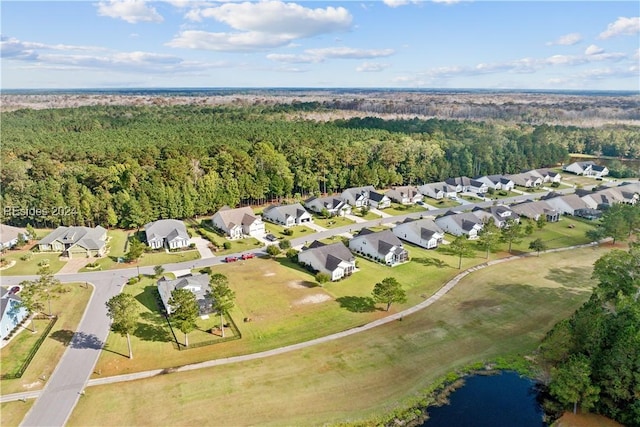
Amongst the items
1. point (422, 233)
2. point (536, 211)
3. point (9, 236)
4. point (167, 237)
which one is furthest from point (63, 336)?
point (536, 211)

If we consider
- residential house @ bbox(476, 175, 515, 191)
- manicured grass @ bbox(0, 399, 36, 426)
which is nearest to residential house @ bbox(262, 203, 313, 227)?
manicured grass @ bbox(0, 399, 36, 426)

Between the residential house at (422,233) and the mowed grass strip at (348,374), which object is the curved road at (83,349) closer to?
the mowed grass strip at (348,374)

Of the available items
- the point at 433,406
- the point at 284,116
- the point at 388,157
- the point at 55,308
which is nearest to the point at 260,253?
the point at 55,308

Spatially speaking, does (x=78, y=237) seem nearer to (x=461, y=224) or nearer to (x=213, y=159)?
(x=213, y=159)

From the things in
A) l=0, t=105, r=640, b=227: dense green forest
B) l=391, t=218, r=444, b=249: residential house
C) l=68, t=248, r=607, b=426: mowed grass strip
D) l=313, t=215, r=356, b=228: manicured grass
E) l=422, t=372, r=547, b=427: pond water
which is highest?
l=0, t=105, r=640, b=227: dense green forest

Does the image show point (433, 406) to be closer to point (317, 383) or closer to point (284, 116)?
point (317, 383)

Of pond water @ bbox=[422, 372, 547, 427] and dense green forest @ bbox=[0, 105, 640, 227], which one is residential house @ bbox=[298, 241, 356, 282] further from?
dense green forest @ bbox=[0, 105, 640, 227]

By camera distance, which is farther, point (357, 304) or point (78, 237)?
point (78, 237)

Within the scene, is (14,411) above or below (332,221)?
below
